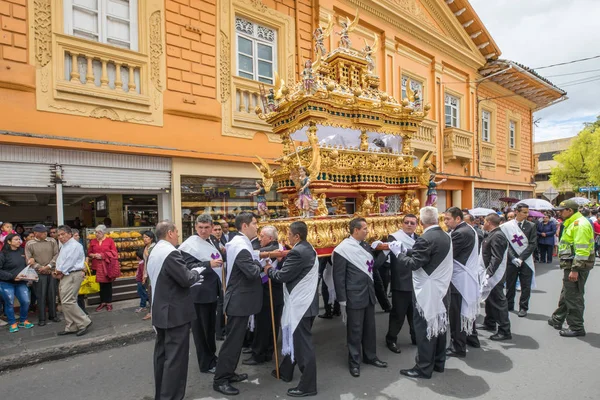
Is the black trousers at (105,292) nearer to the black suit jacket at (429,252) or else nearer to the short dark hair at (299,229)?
the short dark hair at (299,229)

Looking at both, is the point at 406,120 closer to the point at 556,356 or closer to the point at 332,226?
the point at 332,226

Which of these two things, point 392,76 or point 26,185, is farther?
point 392,76

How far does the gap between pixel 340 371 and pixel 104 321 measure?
4.22 meters

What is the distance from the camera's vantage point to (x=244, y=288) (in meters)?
3.79

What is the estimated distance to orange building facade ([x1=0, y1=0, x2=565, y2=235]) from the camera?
6344 millimetres

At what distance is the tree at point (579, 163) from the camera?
77.3ft

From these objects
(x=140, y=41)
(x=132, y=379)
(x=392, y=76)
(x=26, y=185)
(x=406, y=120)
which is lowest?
(x=132, y=379)

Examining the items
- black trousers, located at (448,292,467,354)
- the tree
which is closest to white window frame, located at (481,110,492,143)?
the tree

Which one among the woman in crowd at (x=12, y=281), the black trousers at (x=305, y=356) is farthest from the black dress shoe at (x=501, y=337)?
the woman in crowd at (x=12, y=281)

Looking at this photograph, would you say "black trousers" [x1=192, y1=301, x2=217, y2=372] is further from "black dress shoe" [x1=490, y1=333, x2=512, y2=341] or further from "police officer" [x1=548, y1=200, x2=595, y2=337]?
"police officer" [x1=548, y1=200, x2=595, y2=337]

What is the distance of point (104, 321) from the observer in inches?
233

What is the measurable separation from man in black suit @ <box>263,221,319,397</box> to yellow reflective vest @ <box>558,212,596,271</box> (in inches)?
153

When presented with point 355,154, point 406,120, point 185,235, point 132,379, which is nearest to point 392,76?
point 406,120

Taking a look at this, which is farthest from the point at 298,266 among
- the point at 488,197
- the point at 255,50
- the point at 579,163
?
the point at 579,163
